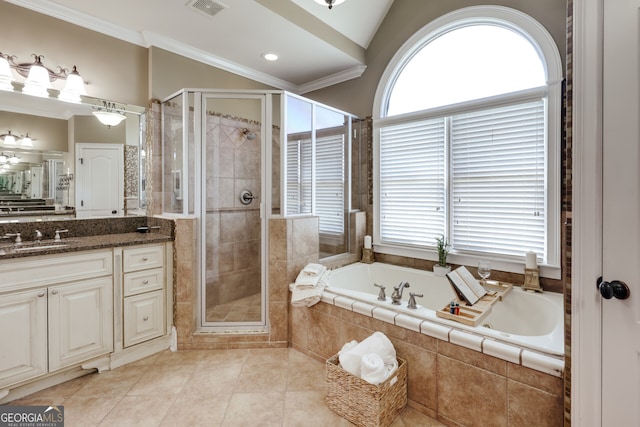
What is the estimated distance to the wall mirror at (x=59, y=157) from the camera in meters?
2.20

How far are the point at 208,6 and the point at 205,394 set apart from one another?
276 cm

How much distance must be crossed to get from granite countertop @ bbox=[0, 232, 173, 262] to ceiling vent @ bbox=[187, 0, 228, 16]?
5.92ft

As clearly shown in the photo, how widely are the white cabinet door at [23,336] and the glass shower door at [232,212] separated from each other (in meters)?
1.02

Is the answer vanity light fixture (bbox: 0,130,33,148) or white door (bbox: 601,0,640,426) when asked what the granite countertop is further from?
white door (bbox: 601,0,640,426)

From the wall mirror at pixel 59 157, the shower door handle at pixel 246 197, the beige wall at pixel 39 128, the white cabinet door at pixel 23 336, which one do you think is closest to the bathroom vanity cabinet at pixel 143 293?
the white cabinet door at pixel 23 336

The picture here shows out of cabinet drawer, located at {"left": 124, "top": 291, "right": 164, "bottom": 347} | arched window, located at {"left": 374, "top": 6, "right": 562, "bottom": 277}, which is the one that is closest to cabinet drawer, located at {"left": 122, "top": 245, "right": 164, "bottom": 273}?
cabinet drawer, located at {"left": 124, "top": 291, "right": 164, "bottom": 347}

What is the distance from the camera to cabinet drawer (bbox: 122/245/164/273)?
227 centimetres

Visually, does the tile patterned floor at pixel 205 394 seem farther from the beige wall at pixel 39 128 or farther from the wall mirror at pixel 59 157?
the beige wall at pixel 39 128

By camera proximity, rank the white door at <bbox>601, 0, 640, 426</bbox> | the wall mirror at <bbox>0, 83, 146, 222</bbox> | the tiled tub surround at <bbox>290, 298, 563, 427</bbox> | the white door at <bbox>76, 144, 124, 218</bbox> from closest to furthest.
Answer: the white door at <bbox>601, 0, 640, 426</bbox>, the tiled tub surround at <bbox>290, 298, 563, 427</bbox>, the wall mirror at <bbox>0, 83, 146, 222</bbox>, the white door at <bbox>76, 144, 124, 218</bbox>

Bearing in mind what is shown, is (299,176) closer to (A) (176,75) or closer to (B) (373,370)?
(A) (176,75)

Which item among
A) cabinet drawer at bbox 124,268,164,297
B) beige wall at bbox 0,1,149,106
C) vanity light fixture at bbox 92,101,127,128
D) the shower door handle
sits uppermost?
beige wall at bbox 0,1,149,106

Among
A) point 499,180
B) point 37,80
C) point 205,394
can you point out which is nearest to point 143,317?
point 205,394

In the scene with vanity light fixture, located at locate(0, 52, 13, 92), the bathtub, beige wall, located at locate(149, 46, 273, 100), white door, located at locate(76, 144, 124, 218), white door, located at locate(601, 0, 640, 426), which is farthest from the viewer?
beige wall, located at locate(149, 46, 273, 100)

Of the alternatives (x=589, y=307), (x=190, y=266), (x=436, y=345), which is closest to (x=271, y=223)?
(x=190, y=266)
